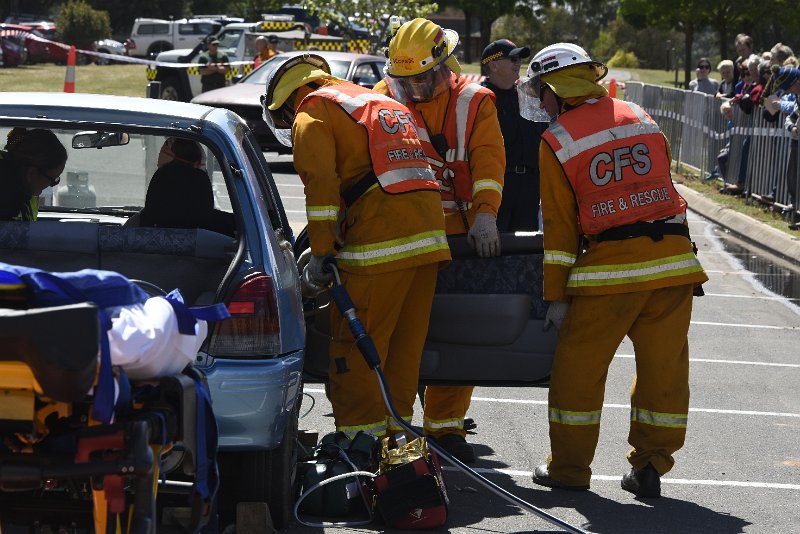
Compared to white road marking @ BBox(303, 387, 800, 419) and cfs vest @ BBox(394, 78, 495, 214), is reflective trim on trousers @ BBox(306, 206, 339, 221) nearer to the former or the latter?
cfs vest @ BBox(394, 78, 495, 214)

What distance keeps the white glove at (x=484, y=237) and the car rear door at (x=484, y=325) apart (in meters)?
0.04

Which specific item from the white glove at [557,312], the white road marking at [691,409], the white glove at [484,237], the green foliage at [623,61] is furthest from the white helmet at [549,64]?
the green foliage at [623,61]

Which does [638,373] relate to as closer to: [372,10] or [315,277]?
[315,277]

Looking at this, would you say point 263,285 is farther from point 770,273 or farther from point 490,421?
point 770,273

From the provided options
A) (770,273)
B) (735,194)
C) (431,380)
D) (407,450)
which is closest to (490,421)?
(431,380)

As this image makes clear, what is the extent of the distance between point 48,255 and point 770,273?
907 cm

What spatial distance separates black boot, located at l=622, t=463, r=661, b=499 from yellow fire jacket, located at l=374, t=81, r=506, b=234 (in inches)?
53.3

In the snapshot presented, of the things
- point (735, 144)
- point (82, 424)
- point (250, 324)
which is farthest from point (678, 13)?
point (82, 424)

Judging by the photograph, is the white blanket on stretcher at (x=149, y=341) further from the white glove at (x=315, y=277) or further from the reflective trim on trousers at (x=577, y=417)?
the reflective trim on trousers at (x=577, y=417)

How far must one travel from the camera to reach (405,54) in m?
6.02

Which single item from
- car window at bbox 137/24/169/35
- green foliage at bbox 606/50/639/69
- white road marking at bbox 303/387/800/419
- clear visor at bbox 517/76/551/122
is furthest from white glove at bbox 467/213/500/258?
green foliage at bbox 606/50/639/69

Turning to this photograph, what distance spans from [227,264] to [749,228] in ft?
35.5

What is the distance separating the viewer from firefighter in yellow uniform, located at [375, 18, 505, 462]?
6.05 meters

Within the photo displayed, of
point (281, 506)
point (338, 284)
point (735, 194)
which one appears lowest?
point (735, 194)
